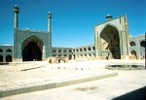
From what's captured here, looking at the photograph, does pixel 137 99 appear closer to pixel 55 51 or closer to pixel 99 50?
pixel 99 50

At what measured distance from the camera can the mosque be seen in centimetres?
3222

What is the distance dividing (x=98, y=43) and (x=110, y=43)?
13.9 ft

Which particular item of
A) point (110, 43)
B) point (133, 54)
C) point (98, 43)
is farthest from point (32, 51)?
point (133, 54)

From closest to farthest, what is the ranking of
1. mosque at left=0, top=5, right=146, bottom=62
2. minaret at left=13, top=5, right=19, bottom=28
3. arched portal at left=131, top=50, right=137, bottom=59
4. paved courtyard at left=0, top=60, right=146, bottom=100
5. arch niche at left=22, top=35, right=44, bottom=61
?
paved courtyard at left=0, top=60, right=146, bottom=100 → arched portal at left=131, top=50, right=137, bottom=59 → mosque at left=0, top=5, right=146, bottom=62 → minaret at left=13, top=5, right=19, bottom=28 → arch niche at left=22, top=35, right=44, bottom=61

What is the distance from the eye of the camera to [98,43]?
40094 mm

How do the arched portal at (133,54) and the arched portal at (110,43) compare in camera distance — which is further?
the arched portal at (110,43)

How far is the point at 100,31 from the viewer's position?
129ft

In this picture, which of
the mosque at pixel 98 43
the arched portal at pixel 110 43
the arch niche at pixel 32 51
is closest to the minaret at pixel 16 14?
the mosque at pixel 98 43

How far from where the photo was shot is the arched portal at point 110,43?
40.3 m

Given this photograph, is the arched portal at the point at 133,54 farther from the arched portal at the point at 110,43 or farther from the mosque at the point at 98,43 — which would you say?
the arched portal at the point at 110,43

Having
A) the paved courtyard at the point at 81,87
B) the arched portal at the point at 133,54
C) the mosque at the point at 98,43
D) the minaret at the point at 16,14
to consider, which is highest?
the minaret at the point at 16,14

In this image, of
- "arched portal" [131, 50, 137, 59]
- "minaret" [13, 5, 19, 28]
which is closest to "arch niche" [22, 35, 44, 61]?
"minaret" [13, 5, 19, 28]

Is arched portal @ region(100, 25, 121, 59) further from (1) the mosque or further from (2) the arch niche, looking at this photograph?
(2) the arch niche

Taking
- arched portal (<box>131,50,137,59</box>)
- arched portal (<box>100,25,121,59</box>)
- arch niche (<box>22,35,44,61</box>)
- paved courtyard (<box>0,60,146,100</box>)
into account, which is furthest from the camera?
arch niche (<box>22,35,44,61</box>)
